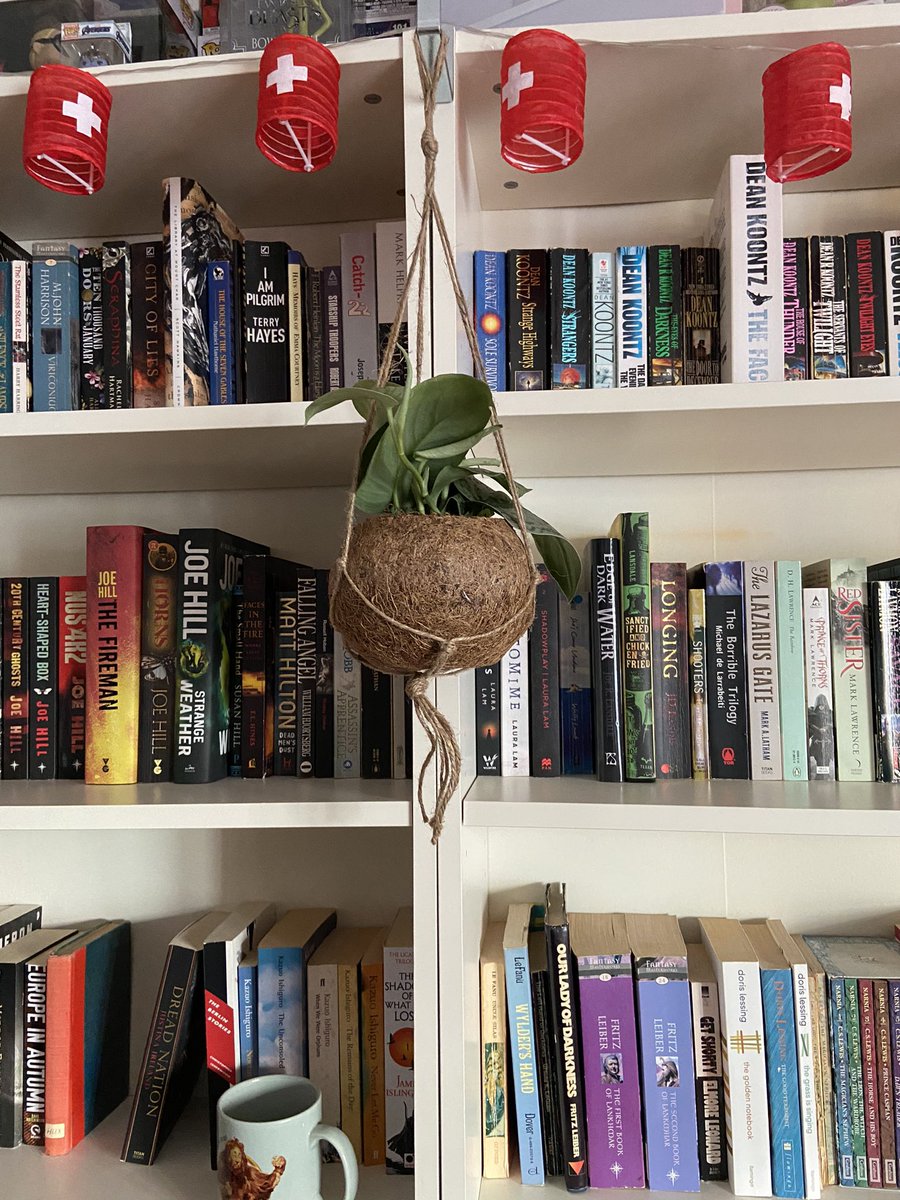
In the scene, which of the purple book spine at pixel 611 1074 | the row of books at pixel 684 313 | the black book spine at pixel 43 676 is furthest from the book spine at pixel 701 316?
the black book spine at pixel 43 676

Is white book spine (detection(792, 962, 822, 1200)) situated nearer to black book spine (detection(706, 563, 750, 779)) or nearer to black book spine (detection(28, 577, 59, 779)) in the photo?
black book spine (detection(706, 563, 750, 779))

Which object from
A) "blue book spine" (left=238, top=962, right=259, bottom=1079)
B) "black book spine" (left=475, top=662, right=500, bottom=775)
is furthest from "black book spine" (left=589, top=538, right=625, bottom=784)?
"blue book spine" (left=238, top=962, right=259, bottom=1079)

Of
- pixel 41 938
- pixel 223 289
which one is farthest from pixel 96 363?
pixel 41 938

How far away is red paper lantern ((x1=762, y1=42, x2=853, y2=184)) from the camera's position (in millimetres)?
705

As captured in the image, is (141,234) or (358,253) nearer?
(358,253)

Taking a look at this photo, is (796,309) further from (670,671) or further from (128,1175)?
(128,1175)

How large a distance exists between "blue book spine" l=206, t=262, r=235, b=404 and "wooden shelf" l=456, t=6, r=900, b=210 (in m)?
0.28

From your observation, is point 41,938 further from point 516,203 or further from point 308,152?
point 516,203

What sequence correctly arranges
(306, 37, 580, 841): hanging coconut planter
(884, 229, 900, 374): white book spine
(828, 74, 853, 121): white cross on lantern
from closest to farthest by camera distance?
1. (306, 37, 580, 841): hanging coconut planter
2. (828, 74, 853, 121): white cross on lantern
3. (884, 229, 900, 374): white book spine

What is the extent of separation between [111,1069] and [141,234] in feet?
3.28

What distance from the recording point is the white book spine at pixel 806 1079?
86cm

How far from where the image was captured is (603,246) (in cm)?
110

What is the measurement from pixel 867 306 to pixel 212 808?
0.79 meters

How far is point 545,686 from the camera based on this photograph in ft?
3.16
